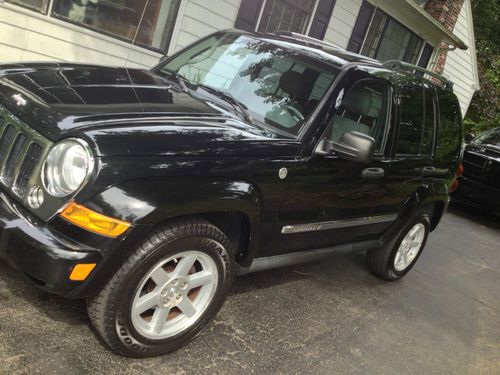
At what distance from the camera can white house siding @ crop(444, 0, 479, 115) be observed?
15398mm

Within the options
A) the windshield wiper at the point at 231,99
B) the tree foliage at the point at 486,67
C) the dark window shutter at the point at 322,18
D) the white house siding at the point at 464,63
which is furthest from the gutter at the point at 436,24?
the windshield wiper at the point at 231,99

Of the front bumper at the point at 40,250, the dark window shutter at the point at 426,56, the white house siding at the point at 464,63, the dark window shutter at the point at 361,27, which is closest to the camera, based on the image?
the front bumper at the point at 40,250

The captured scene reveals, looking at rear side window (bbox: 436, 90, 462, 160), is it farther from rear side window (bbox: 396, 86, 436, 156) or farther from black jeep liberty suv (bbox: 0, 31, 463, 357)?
black jeep liberty suv (bbox: 0, 31, 463, 357)

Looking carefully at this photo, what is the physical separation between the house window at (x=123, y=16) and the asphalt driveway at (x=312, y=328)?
3.96 m

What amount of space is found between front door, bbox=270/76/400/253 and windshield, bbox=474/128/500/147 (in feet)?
18.3

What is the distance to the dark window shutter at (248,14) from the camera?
8438mm

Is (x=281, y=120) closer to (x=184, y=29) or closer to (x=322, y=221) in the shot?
(x=322, y=221)

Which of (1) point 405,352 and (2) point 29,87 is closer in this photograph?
(2) point 29,87

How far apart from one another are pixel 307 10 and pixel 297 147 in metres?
7.37

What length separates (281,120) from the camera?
332cm

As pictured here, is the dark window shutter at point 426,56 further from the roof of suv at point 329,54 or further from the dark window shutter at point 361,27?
the roof of suv at point 329,54

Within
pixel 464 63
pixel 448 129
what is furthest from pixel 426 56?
pixel 448 129

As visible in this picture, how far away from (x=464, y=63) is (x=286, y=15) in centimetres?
1003

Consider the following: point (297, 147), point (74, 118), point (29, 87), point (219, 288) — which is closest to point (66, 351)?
point (219, 288)
